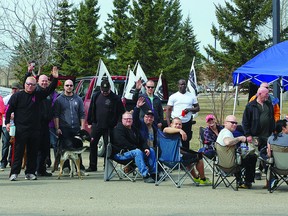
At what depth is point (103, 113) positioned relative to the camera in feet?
44.9

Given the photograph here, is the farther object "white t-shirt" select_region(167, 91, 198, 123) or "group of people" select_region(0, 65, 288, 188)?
"white t-shirt" select_region(167, 91, 198, 123)

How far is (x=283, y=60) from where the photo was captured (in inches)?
618

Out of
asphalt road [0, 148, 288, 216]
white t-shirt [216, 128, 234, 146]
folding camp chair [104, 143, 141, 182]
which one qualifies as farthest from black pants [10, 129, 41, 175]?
white t-shirt [216, 128, 234, 146]

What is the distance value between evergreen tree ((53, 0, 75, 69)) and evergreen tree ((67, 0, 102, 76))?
2.20 ft

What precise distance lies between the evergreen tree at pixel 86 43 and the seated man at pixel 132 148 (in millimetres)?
42865

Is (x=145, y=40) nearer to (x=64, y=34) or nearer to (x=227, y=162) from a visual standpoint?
(x=64, y=34)

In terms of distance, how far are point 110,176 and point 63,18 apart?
47.9 meters

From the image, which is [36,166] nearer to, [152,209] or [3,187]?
[3,187]

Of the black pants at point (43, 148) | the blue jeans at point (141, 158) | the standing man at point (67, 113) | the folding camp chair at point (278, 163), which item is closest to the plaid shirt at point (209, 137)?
the blue jeans at point (141, 158)

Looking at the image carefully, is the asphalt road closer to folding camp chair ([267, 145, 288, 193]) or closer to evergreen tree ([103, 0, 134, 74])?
folding camp chair ([267, 145, 288, 193])

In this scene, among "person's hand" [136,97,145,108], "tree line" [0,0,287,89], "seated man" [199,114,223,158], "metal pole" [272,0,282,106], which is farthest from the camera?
"tree line" [0,0,287,89]

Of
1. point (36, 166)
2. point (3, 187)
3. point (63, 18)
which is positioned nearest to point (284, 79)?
point (36, 166)

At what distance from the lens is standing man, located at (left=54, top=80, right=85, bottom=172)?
13.1 metres

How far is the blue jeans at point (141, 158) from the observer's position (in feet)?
39.6
